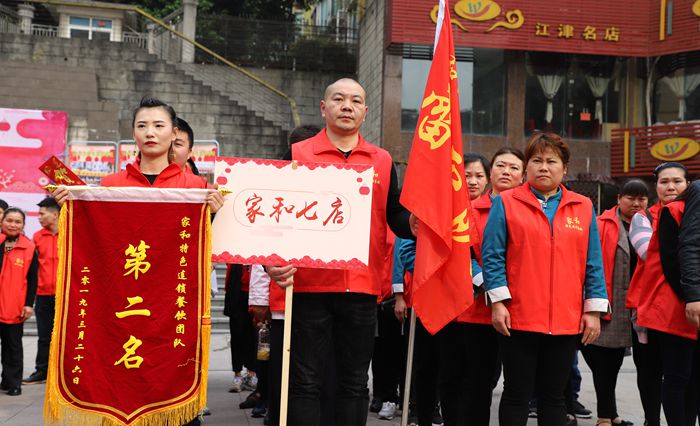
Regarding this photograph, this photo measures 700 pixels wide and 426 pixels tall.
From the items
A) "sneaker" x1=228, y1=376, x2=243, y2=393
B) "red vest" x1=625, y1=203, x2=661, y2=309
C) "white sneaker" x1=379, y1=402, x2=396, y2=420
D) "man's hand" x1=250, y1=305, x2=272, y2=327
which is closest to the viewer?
"red vest" x1=625, y1=203, x2=661, y2=309

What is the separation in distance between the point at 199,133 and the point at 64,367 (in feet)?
57.1

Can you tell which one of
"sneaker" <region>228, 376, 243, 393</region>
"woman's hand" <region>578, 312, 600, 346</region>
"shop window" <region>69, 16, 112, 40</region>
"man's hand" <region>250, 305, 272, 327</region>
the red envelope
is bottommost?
"sneaker" <region>228, 376, 243, 393</region>

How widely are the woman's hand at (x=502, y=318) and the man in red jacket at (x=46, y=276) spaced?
536cm

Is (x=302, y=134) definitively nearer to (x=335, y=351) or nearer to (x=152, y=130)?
(x=152, y=130)

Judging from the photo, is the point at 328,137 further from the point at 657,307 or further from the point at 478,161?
the point at 657,307

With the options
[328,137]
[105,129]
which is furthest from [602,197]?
[328,137]

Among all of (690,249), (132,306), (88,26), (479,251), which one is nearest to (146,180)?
(132,306)

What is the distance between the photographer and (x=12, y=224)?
7.50m

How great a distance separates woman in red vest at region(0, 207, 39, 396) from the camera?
7113 mm

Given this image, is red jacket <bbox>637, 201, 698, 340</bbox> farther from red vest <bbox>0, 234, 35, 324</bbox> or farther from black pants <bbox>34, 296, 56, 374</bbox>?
black pants <bbox>34, 296, 56, 374</bbox>

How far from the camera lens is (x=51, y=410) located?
365 cm

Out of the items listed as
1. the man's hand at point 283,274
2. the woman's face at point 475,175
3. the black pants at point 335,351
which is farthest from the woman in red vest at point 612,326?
the man's hand at point 283,274

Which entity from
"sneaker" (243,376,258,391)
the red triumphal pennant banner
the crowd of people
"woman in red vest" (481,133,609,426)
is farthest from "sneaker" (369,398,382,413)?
the red triumphal pennant banner

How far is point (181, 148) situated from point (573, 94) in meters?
16.7
